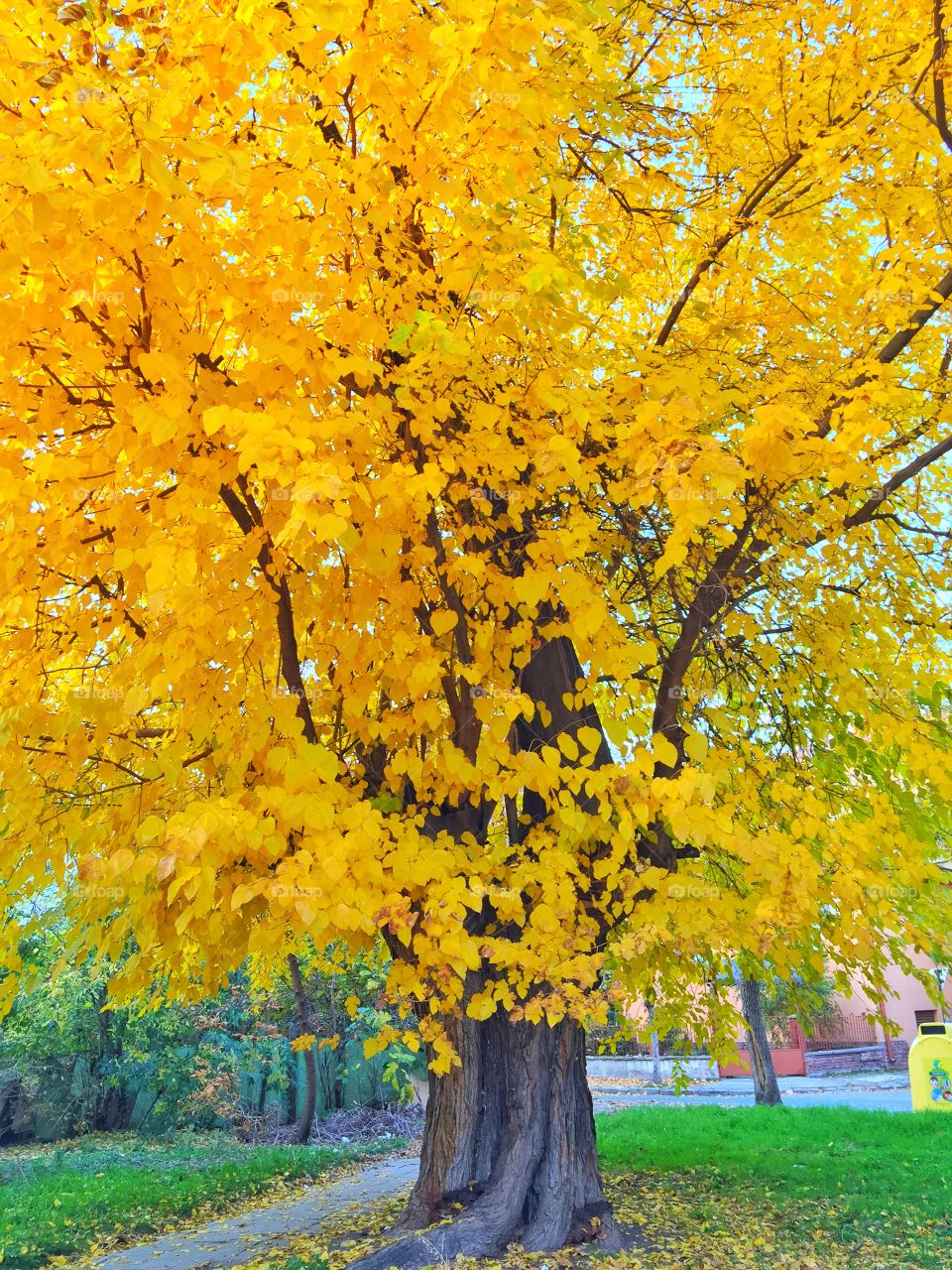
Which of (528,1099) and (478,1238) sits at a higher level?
(528,1099)

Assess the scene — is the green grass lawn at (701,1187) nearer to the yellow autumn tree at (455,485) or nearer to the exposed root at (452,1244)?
the exposed root at (452,1244)

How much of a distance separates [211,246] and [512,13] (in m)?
1.26

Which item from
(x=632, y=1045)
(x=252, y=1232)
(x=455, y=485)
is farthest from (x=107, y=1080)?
(x=632, y=1045)

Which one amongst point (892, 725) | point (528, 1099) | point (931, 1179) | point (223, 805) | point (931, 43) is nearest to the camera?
point (223, 805)

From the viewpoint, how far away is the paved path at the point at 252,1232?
19.5 ft

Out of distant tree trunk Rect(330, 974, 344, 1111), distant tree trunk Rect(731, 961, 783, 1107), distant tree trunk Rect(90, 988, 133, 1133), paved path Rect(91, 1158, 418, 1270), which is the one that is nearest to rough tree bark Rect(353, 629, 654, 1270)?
paved path Rect(91, 1158, 418, 1270)

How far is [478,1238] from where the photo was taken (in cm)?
459

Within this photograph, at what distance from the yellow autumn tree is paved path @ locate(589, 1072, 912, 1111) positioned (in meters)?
10.9

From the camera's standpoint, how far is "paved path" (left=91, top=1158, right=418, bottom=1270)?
5.94 meters

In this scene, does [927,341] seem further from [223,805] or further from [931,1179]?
[931,1179]

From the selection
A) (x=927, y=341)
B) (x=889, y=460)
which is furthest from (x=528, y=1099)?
(x=927, y=341)

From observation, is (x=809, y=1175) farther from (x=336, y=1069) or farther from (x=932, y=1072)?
(x=336, y=1069)

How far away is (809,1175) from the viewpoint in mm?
7180

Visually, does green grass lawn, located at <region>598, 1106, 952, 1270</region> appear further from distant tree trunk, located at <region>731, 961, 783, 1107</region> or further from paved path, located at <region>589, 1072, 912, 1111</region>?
paved path, located at <region>589, 1072, 912, 1111</region>
